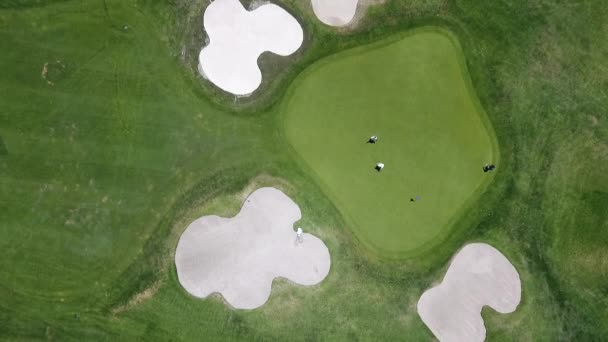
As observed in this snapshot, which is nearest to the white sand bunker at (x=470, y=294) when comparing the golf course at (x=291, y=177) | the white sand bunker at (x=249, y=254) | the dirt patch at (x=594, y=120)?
the golf course at (x=291, y=177)

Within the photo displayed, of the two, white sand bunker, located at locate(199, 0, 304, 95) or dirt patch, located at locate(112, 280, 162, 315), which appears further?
white sand bunker, located at locate(199, 0, 304, 95)

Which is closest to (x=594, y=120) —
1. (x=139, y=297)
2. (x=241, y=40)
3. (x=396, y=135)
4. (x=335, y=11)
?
(x=396, y=135)

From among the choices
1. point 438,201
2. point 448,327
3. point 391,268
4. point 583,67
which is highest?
point 583,67

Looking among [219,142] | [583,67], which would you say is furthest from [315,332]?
[583,67]

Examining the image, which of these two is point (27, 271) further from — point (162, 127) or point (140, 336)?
point (162, 127)

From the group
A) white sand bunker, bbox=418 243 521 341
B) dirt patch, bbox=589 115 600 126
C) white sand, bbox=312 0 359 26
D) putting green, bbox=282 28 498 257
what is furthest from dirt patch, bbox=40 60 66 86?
dirt patch, bbox=589 115 600 126

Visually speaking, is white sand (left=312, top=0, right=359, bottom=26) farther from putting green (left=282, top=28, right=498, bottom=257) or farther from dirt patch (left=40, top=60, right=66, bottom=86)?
dirt patch (left=40, top=60, right=66, bottom=86)
